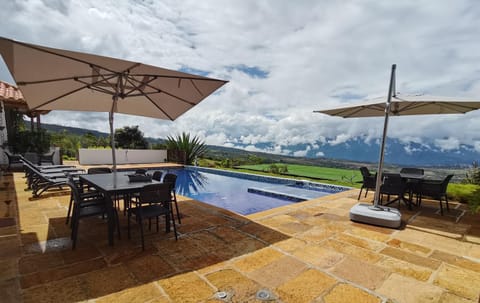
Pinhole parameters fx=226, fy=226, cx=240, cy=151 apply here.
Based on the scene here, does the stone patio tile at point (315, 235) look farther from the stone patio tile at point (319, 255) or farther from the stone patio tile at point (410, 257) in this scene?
the stone patio tile at point (410, 257)

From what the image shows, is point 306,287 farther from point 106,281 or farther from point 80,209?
point 80,209

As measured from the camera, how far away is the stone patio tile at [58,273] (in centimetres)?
216

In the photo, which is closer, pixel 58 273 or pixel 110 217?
pixel 58 273

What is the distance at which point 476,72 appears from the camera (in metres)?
6.62

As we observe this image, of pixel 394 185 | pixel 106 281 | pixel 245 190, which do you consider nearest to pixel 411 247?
pixel 394 185

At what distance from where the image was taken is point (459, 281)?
2336mm

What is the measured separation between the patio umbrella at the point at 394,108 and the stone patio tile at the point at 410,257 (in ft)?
3.34

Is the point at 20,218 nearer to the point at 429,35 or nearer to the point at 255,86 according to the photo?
the point at 429,35

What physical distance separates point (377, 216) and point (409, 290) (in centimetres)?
200

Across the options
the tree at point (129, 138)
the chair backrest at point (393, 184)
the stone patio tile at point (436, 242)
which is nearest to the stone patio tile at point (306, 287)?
the stone patio tile at point (436, 242)

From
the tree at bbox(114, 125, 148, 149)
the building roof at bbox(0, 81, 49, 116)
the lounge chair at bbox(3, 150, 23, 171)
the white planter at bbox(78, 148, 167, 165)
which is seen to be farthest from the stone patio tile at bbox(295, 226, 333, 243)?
the tree at bbox(114, 125, 148, 149)

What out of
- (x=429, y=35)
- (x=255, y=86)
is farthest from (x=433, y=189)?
(x=255, y=86)

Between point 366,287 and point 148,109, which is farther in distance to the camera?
point 148,109

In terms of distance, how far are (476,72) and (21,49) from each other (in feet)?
33.5
